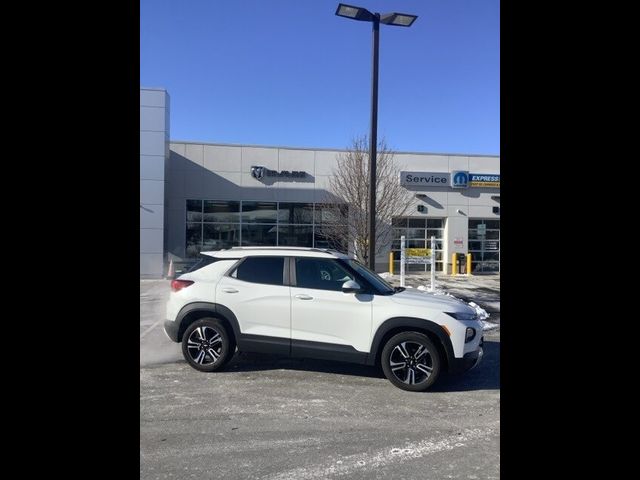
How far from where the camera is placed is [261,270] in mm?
6074

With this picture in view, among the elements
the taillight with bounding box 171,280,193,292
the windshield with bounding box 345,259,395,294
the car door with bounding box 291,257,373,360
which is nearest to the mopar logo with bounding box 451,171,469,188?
the windshield with bounding box 345,259,395,294

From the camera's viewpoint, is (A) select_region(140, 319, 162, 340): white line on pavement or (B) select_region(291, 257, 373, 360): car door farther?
(A) select_region(140, 319, 162, 340): white line on pavement

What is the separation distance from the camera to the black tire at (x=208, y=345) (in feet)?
19.4

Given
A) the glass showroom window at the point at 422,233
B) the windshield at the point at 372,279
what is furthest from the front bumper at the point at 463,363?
the glass showroom window at the point at 422,233

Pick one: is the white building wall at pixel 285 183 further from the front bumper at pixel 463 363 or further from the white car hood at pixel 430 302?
the front bumper at pixel 463 363

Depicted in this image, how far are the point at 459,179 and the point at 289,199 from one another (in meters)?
8.22

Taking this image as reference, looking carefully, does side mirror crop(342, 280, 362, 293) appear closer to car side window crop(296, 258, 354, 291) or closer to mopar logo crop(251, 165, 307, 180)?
car side window crop(296, 258, 354, 291)

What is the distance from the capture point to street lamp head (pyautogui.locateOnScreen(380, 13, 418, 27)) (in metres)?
9.79

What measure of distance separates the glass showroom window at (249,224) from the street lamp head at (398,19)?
10.4 metres

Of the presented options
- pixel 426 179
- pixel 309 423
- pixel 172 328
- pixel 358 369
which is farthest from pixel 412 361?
pixel 426 179

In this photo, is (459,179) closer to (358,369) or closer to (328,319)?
(358,369)

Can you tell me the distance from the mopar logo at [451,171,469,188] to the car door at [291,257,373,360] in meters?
17.4
